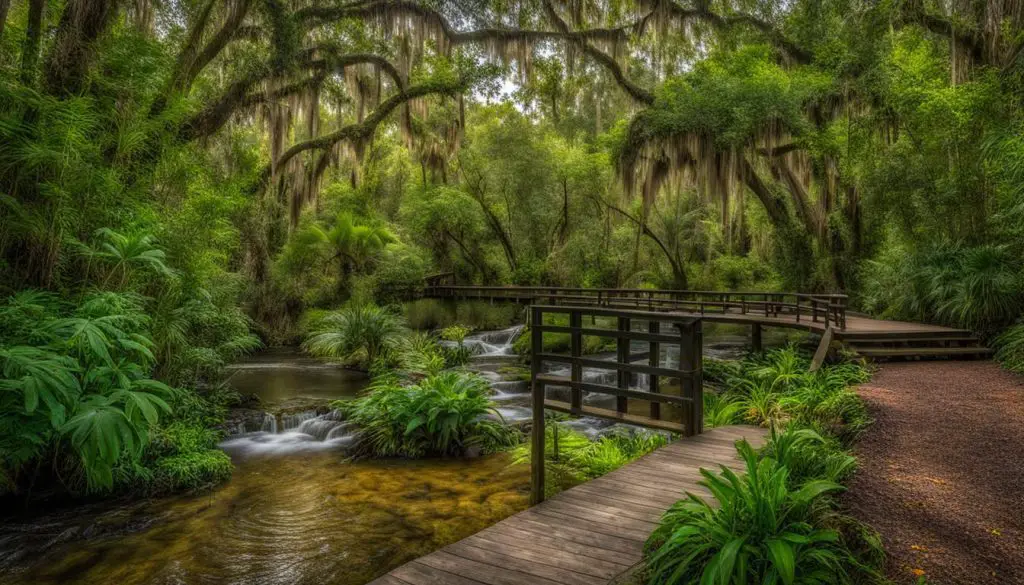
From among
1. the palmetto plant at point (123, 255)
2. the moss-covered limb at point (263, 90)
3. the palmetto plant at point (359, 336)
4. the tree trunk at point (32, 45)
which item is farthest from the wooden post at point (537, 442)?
the palmetto plant at point (359, 336)

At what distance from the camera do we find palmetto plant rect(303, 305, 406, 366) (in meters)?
15.6

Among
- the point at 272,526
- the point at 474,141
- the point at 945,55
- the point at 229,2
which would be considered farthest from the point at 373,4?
the point at 945,55

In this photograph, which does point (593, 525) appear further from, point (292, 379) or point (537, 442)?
point (292, 379)

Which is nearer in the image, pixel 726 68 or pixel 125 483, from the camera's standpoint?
pixel 125 483

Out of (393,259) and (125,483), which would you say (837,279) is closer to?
(393,259)

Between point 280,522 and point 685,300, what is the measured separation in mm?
16615

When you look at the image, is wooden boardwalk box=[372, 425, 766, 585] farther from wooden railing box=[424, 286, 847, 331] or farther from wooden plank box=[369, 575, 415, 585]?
wooden railing box=[424, 286, 847, 331]

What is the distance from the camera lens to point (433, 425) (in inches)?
335

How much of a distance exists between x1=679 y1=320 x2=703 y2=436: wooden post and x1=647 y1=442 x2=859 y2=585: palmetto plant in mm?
2165

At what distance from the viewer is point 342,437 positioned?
372 inches

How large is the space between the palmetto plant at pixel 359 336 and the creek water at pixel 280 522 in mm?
6130

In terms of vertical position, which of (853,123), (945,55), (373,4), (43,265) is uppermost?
(373,4)

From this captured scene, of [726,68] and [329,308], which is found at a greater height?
[726,68]

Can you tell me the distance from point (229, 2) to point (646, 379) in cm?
1222
